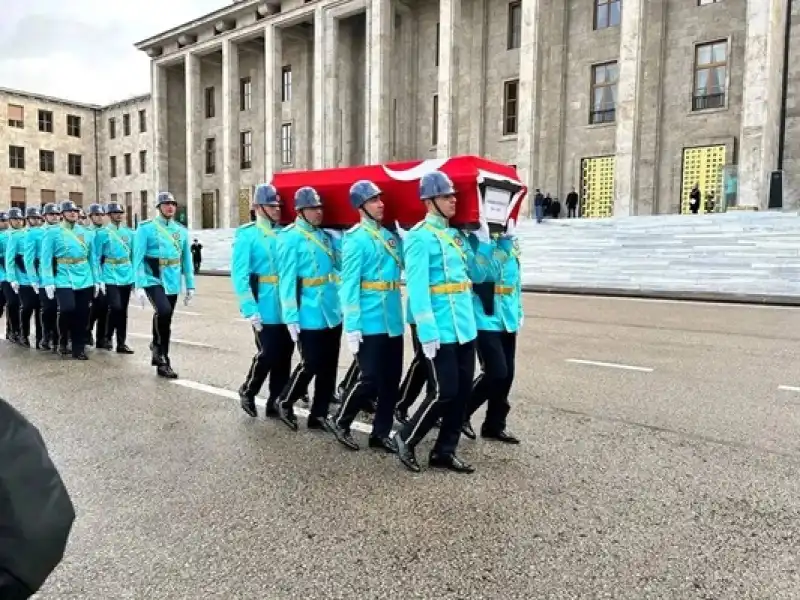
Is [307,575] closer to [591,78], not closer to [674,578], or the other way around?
[674,578]

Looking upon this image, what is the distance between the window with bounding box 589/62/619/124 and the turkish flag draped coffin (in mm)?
28613

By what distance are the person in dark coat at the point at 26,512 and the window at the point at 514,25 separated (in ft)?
121

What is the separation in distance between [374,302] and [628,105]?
27.5 meters

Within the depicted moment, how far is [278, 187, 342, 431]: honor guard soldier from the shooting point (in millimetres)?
5584

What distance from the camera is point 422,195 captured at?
4613 millimetres

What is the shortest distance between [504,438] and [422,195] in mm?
2116

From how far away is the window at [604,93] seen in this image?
31844 millimetres

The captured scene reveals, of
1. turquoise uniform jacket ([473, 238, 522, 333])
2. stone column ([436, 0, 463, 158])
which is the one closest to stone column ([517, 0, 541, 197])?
stone column ([436, 0, 463, 158])

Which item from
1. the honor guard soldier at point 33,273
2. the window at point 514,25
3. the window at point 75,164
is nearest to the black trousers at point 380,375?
the honor guard soldier at point 33,273

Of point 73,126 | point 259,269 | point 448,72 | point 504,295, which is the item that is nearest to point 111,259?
point 259,269

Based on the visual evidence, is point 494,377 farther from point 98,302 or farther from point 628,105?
point 628,105

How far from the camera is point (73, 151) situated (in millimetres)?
59781

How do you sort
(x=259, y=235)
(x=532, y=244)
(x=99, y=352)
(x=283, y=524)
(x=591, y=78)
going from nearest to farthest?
1. (x=283, y=524)
2. (x=259, y=235)
3. (x=99, y=352)
4. (x=532, y=244)
5. (x=591, y=78)

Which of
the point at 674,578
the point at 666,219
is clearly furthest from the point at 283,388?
the point at 666,219
